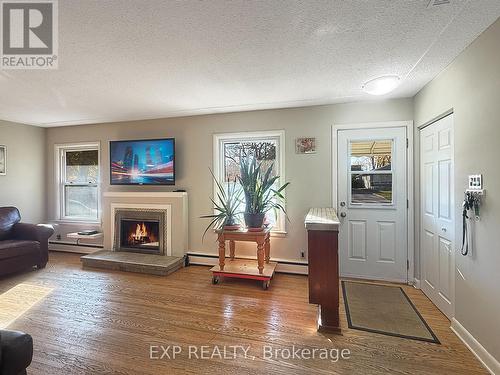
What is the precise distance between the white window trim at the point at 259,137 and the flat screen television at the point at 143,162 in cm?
70

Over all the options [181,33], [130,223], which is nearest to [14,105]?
[130,223]

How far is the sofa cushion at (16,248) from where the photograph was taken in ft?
10.5

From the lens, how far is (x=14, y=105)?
130 inches

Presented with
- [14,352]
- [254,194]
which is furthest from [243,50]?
[14,352]

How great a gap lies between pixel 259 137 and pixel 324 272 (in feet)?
7.11

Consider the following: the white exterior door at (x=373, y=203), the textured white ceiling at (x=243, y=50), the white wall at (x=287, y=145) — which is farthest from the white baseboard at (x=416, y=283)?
the textured white ceiling at (x=243, y=50)

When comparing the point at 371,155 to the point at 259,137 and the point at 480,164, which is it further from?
the point at 259,137

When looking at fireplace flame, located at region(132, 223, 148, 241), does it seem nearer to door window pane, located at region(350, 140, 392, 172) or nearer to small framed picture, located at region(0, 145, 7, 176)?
small framed picture, located at region(0, 145, 7, 176)

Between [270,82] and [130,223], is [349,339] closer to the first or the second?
[270,82]

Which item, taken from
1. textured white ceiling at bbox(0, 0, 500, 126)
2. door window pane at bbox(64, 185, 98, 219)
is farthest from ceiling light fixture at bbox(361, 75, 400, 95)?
door window pane at bbox(64, 185, 98, 219)

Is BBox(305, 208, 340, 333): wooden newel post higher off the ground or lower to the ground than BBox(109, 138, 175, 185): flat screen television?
lower

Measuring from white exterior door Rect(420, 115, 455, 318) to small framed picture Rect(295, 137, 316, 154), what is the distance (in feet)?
4.10
